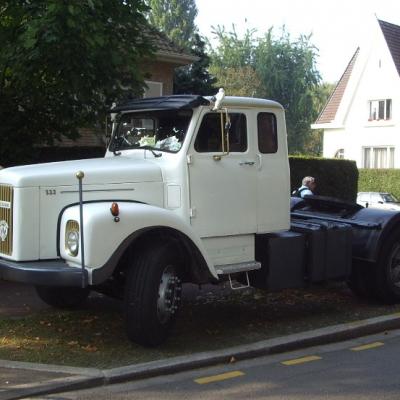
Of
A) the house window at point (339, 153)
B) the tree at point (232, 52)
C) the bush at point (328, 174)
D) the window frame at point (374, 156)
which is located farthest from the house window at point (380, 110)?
the tree at point (232, 52)

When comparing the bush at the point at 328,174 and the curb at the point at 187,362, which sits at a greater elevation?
the bush at the point at 328,174

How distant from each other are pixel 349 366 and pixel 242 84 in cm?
4912

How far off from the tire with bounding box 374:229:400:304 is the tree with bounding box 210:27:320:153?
176ft

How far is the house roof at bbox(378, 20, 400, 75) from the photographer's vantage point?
32750 mm

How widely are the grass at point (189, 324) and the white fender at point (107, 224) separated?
0.95 m

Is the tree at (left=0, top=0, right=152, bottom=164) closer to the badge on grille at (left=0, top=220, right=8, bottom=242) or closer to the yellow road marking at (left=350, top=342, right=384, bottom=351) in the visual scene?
the badge on grille at (left=0, top=220, right=8, bottom=242)

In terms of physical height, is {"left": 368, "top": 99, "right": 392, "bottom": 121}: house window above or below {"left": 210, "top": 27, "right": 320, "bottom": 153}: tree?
below

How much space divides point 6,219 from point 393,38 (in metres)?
31.3

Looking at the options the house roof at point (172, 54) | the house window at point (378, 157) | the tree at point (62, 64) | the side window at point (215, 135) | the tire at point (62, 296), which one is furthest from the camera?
the house window at point (378, 157)

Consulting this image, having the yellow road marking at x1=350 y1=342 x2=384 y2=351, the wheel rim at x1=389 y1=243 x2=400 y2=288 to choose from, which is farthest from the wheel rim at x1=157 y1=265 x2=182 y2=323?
the wheel rim at x1=389 y1=243 x2=400 y2=288

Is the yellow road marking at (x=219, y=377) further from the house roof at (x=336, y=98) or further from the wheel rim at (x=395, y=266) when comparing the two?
the house roof at (x=336, y=98)

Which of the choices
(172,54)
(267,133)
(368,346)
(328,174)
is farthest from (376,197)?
(368,346)

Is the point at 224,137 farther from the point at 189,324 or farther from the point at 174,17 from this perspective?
the point at 174,17

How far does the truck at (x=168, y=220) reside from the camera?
558cm
